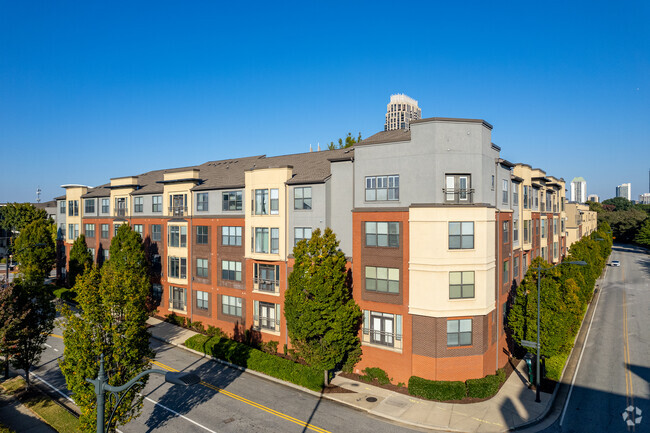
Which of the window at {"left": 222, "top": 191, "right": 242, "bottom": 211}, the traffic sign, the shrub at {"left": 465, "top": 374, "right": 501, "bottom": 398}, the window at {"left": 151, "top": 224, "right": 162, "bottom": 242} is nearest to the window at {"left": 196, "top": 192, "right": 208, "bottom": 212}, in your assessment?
the window at {"left": 222, "top": 191, "right": 242, "bottom": 211}

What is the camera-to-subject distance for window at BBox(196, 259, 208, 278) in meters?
39.1

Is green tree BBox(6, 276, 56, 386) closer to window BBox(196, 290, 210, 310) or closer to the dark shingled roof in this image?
window BBox(196, 290, 210, 310)

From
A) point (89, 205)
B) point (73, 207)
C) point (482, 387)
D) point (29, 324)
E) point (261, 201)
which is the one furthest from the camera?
point (73, 207)

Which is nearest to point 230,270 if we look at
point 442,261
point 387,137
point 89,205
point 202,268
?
point 202,268

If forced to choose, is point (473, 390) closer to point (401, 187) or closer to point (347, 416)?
point (347, 416)

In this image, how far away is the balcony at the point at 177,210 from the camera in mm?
40844

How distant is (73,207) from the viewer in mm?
55219

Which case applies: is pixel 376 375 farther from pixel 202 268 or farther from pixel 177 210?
pixel 177 210

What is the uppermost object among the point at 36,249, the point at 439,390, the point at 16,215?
the point at 16,215

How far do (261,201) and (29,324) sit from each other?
58.6 ft

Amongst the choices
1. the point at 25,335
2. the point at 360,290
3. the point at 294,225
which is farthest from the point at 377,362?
the point at 25,335

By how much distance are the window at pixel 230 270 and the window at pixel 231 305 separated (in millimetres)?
1823

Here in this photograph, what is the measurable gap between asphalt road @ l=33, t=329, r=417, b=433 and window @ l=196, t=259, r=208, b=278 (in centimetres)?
1100

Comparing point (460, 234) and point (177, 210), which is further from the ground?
point (177, 210)
